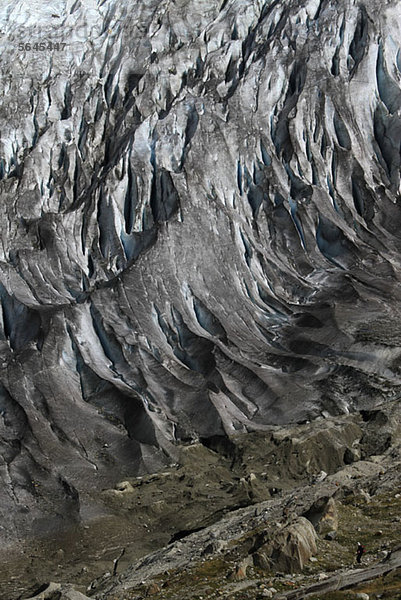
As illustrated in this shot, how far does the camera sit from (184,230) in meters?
56.2

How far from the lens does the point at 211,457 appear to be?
4372cm

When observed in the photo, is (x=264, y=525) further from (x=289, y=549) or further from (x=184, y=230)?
(x=184, y=230)

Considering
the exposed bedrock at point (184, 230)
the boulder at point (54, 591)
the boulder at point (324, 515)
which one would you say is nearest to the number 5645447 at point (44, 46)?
the exposed bedrock at point (184, 230)

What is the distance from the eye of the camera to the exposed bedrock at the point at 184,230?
150 ft

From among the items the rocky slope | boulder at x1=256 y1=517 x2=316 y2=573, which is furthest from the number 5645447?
boulder at x1=256 y1=517 x2=316 y2=573

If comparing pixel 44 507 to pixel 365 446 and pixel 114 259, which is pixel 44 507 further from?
pixel 114 259

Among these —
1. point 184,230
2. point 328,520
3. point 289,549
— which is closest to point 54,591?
point 289,549

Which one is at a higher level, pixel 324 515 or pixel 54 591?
pixel 324 515

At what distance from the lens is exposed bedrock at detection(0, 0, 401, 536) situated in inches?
1804

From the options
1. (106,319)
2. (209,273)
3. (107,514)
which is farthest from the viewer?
(209,273)

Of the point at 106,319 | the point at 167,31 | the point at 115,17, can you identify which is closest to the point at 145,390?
the point at 106,319

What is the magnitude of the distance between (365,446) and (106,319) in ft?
64.0

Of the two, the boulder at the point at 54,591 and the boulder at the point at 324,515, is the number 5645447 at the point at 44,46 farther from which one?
the boulder at the point at 324,515

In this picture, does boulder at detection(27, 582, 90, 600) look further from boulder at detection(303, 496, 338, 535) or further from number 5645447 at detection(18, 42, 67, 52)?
number 5645447 at detection(18, 42, 67, 52)
